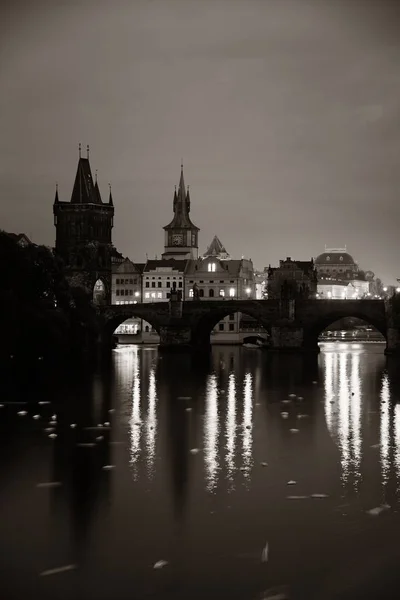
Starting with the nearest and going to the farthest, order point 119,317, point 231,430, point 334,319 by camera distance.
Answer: point 231,430 < point 334,319 < point 119,317

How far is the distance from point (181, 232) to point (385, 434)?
344 feet

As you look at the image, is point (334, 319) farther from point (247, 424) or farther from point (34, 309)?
point (247, 424)

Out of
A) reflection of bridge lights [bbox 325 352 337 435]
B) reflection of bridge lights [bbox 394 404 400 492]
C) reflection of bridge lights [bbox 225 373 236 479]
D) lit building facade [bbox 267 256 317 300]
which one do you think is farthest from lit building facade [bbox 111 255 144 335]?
reflection of bridge lights [bbox 394 404 400 492]

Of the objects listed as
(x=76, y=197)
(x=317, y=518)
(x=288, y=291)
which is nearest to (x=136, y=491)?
(x=317, y=518)

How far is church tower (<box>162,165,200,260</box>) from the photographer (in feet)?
439

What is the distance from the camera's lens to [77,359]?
6328 centimetres

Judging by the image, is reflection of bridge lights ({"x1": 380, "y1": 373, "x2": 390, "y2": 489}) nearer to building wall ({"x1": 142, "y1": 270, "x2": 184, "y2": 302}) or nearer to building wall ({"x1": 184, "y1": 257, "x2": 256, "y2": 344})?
building wall ({"x1": 184, "y1": 257, "x2": 256, "y2": 344})

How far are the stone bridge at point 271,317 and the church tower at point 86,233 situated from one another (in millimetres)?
36622

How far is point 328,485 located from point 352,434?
8.72m

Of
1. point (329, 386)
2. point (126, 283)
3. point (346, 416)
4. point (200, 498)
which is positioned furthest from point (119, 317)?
point (200, 498)

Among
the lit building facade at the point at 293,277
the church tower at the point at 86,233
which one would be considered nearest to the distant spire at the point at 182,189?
the church tower at the point at 86,233

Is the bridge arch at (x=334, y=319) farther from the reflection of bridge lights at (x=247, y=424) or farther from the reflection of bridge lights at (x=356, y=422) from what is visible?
the reflection of bridge lights at (x=247, y=424)

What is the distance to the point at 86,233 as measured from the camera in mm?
126562

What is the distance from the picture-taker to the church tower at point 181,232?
134 metres
